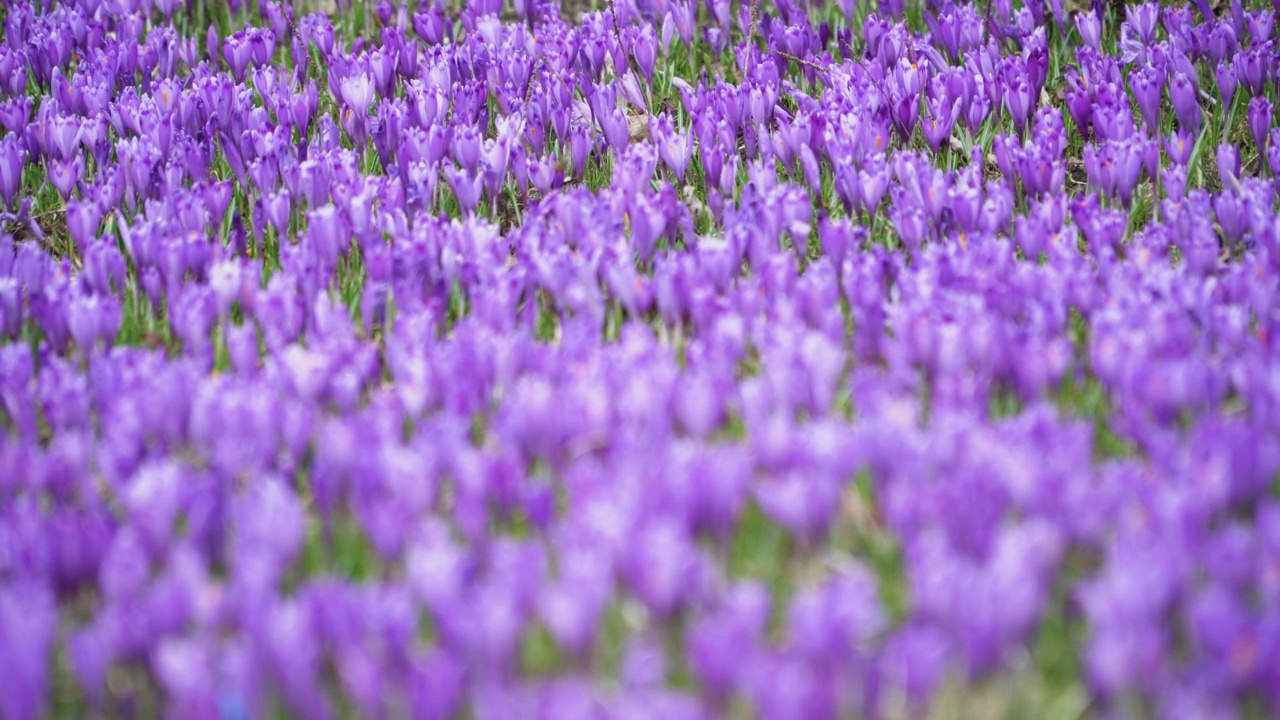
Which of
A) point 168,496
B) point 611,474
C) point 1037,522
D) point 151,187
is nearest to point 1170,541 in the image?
point 1037,522

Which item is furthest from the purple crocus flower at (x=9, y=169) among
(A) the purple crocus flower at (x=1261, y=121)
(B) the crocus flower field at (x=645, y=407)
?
(A) the purple crocus flower at (x=1261, y=121)

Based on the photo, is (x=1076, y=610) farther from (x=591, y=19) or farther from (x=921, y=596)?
(x=591, y=19)

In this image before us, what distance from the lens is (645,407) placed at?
2408 mm

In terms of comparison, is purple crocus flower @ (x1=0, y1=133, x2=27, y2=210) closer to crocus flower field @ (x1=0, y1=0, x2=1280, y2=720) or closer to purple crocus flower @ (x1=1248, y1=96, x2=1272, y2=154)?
crocus flower field @ (x1=0, y1=0, x2=1280, y2=720)

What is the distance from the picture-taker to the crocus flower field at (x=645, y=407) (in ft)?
6.36

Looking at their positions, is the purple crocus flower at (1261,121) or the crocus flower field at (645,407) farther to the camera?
the purple crocus flower at (1261,121)

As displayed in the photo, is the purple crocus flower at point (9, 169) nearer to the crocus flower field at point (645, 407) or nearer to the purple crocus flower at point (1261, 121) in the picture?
the crocus flower field at point (645, 407)

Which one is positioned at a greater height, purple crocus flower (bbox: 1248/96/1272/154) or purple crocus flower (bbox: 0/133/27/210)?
purple crocus flower (bbox: 1248/96/1272/154)

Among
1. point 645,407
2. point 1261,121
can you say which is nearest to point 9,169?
point 645,407

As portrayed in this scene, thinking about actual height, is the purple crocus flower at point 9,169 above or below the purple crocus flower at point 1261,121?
below

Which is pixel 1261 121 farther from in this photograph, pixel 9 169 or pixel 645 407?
pixel 9 169

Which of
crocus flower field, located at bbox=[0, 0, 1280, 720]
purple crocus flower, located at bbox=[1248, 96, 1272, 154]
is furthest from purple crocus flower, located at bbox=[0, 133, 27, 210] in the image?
purple crocus flower, located at bbox=[1248, 96, 1272, 154]

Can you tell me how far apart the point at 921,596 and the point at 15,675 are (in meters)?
1.37

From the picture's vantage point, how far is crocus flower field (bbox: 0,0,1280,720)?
1938mm
